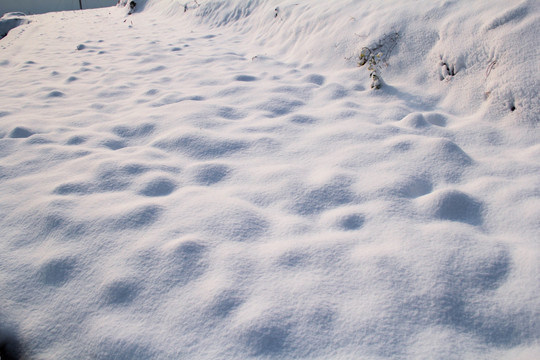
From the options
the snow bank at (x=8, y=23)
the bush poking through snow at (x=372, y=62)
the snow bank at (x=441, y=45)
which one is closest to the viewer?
the snow bank at (x=441, y=45)

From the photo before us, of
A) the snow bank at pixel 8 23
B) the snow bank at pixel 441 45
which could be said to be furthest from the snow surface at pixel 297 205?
the snow bank at pixel 8 23

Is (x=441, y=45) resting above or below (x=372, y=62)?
above

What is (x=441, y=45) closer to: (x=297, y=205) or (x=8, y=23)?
(x=297, y=205)

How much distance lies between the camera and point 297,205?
55.6 inches

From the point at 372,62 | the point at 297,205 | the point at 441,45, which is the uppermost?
the point at 441,45

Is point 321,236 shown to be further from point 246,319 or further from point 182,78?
point 182,78

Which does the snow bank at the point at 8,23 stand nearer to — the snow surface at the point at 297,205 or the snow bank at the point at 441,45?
the snow surface at the point at 297,205

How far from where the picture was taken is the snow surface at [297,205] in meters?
0.95

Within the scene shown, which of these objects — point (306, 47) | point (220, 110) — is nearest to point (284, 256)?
point (220, 110)

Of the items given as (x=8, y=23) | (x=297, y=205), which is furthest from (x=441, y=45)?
(x=8, y=23)

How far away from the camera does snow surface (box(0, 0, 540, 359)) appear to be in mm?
948

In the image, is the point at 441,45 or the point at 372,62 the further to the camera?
the point at 372,62

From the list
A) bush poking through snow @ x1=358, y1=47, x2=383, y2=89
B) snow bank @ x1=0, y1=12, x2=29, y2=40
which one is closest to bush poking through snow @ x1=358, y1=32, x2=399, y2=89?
bush poking through snow @ x1=358, y1=47, x2=383, y2=89

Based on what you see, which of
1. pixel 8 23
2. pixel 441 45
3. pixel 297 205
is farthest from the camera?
pixel 8 23
